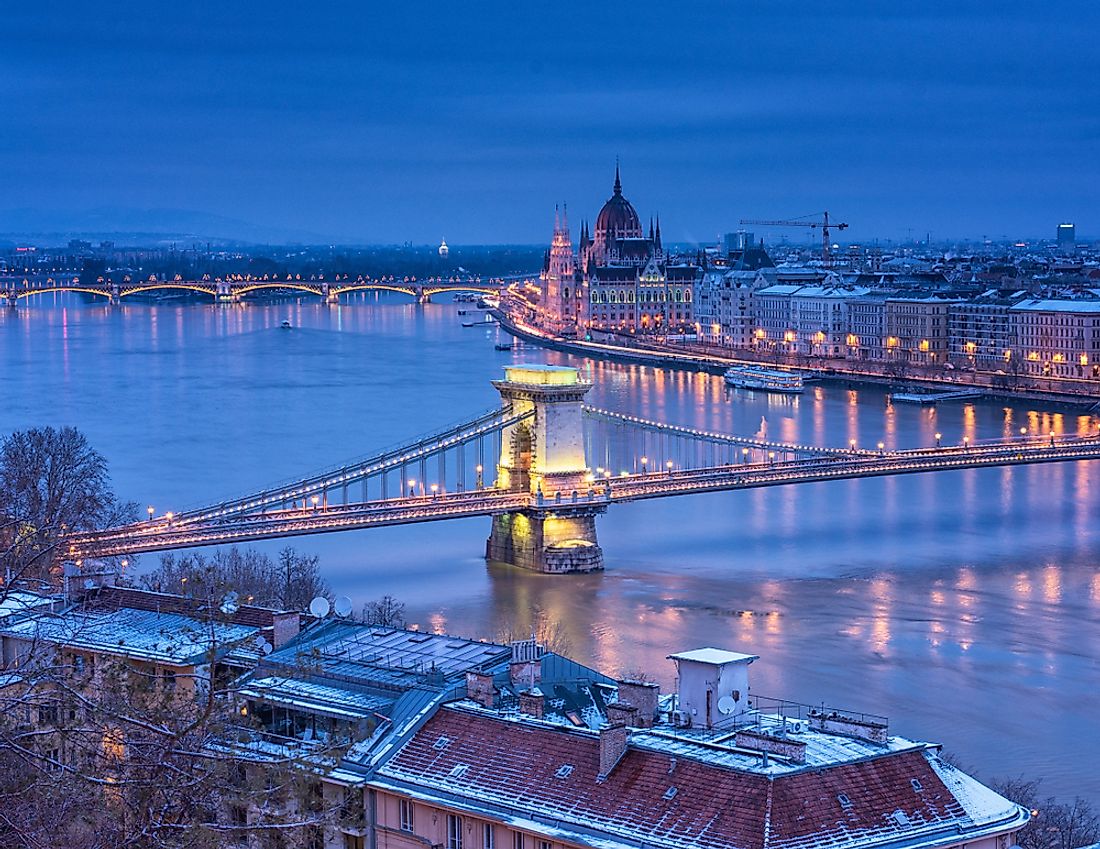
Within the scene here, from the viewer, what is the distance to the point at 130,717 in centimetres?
484

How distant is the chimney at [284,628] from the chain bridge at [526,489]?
7.09 m

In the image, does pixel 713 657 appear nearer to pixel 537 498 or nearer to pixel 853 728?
pixel 853 728

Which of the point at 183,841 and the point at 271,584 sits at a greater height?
the point at 183,841

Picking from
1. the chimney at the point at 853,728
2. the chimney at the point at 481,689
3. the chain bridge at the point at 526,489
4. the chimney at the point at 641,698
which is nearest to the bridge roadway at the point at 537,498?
the chain bridge at the point at 526,489

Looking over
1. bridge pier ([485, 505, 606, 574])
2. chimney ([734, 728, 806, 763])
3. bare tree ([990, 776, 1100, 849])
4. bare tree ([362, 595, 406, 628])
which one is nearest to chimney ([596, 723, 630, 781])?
chimney ([734, 728, 806, 763])

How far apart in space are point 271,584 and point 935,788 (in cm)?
851

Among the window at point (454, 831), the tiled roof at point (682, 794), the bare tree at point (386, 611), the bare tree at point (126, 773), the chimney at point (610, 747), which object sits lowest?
the bare tree at point (386, 611)

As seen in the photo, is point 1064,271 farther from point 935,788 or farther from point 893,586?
point 935,788

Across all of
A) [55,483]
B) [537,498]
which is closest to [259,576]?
[55,483]

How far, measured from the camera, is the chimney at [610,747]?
25.1 ft

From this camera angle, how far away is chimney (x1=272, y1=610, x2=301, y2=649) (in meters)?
9.92

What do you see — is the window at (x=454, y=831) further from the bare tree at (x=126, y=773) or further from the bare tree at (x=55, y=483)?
the bare tree at (x=55, y=483)

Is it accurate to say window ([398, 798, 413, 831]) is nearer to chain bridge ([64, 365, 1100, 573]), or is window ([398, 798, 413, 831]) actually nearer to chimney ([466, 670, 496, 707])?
chimney ([466, 670, 496, 707])

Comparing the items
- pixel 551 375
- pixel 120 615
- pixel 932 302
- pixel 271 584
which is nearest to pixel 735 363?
pixel 932 302
